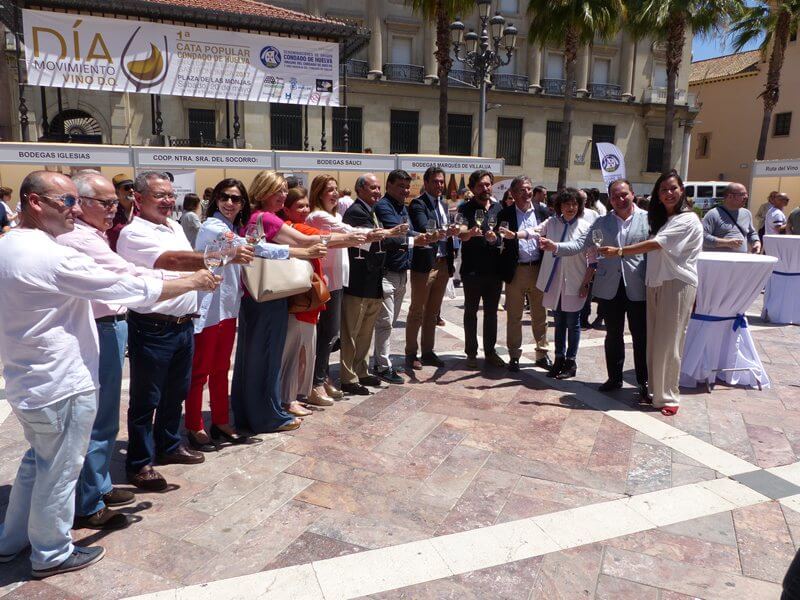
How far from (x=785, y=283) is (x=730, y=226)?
1.73 metres

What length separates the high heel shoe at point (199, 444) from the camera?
149 inches

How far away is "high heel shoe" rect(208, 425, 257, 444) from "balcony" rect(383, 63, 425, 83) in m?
25.6

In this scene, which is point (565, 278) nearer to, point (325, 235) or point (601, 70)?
point (325, 235)

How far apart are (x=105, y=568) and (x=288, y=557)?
31.3 inches

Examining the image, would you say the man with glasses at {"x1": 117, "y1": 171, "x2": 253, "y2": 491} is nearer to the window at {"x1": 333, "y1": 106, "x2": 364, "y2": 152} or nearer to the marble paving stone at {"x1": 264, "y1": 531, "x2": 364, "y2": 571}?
the marble paving stone at {"x1": 264, "y1": 531, "x2": 364, "y2": 571}

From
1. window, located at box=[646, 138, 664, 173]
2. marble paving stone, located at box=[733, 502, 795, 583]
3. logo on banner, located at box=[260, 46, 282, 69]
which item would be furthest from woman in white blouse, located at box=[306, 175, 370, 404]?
window, located at box=[646, 138, 664, 173]

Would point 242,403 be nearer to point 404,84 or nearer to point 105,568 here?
point 105,568

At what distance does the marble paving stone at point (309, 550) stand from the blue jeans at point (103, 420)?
976 mm

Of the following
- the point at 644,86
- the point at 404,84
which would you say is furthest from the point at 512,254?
the point at 644,86

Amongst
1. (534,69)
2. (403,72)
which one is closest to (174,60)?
(403,72)

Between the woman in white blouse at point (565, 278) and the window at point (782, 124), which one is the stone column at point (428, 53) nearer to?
the window at point (782, 124)

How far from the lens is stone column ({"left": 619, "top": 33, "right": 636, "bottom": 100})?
30906mm

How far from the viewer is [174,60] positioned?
1319 cm

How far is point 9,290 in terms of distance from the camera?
6.98ft
